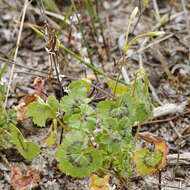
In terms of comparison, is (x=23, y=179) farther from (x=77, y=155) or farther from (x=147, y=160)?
(x=147, y=160)

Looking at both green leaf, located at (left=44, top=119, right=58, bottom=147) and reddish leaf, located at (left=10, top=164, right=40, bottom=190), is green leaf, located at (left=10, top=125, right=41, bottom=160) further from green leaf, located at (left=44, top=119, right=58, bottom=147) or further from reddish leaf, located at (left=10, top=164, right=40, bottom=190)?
green leaf, located at (left=44, top=119, right=58, bottom=147)

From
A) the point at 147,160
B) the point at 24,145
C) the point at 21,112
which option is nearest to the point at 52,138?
the point at 21,112

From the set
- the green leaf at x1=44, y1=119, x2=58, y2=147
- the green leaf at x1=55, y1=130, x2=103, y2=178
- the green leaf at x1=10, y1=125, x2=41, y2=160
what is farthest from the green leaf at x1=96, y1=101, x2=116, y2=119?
the green leaf at x1=44, y1=119, x2=58, y2=147

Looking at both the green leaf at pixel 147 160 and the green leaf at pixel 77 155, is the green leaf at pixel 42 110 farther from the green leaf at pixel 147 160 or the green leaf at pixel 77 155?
the green leaf at pixel 147 160

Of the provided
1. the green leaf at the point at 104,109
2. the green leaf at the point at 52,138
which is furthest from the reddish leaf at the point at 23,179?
the green leaf at the point at 104,109

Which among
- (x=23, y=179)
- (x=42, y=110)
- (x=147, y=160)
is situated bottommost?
(x=23, y=179)

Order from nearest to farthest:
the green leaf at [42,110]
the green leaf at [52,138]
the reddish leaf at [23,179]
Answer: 1. the green leaf at [42,110]
2. the reddish leaf at [23,179]
3. the green leaf at [52,138]
